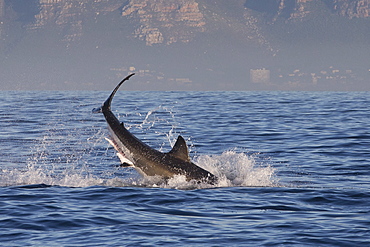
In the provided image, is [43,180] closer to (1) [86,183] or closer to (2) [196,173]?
(1) [86,183]

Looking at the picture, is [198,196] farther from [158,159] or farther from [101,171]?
[101,171]

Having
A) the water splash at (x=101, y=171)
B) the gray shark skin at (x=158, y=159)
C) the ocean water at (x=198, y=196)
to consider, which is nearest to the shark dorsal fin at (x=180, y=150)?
the gray shark skin at (x=158, y=159)

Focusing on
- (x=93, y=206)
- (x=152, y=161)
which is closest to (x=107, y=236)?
(x=93, y=206)

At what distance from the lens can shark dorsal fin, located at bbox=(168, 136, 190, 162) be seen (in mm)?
15576

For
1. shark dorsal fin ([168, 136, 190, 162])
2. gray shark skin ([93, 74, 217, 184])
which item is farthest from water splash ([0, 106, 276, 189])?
shark dorsal fin ([168, 136, 190, 162])

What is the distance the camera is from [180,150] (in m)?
15.7

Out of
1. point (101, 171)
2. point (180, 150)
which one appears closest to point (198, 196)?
point (180, 150)

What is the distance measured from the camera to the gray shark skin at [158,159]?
51.3 ft

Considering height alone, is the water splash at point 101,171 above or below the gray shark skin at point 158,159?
below

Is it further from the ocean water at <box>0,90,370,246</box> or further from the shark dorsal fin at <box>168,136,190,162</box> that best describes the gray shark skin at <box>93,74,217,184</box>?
the ocean water at <box>0,90,370,246</box>

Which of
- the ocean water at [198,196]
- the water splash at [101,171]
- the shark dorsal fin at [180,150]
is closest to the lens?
the ocean water at [198,196]

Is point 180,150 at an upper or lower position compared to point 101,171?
upper

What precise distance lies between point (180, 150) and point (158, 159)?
0.66 m

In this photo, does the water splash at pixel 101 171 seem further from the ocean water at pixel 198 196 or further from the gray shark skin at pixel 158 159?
the gray shark skin at pixel 158 159
